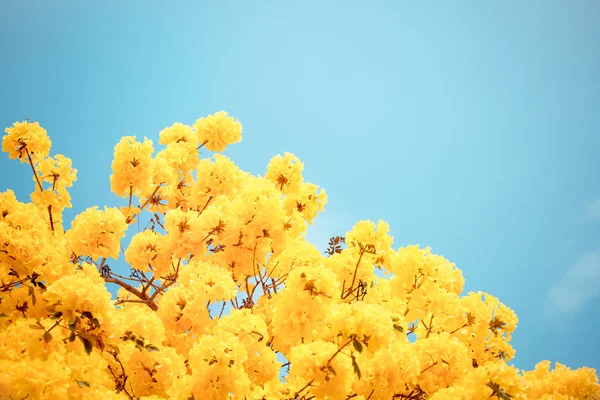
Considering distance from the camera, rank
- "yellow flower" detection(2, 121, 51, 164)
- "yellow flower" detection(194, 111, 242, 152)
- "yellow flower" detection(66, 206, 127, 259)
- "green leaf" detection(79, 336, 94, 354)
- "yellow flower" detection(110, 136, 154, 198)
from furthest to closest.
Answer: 1. "yellow flower" detection(194, 111, 242, 152)
2. "yellow flower" detection(110, 136, 154, 198)
3. "yellow flower" detection(2, 121, 51, 164)
4. "yellow flower" detection(66, 206, 127, 259)
5. "green leaf" detection(79, 336, 94, 354)

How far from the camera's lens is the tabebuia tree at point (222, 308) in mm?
2703

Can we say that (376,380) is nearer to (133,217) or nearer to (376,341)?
(376,341)

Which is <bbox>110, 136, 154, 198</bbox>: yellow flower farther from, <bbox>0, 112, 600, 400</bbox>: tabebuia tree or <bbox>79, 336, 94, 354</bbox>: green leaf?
→ <bbox>79, 336, 94, 354</bbox>: green leaf

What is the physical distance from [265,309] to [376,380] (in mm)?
2505

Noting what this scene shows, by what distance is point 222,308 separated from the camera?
190 inches

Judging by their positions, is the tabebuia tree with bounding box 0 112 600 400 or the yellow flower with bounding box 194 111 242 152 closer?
the tabebuia tree with bounding box 0 112 600 400

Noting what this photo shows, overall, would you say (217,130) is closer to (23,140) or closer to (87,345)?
(23,140)

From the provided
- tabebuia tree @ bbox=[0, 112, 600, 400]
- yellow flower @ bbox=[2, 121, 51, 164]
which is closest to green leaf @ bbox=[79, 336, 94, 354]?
tabebuia tree @ bbox=[0, 112, 600, 400]

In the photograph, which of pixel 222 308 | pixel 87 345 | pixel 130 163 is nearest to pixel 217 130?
pixel 130 163

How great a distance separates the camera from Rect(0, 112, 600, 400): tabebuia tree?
2.70 meters

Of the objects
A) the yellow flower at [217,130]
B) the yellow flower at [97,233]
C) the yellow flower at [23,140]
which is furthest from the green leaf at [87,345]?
the yellow flower at [217,130]

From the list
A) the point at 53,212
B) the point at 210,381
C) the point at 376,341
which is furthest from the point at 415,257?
the point at 53,212

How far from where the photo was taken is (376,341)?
8.64 ft

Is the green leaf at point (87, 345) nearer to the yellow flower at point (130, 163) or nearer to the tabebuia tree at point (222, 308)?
the tabebuia tree at point (222, 308)
